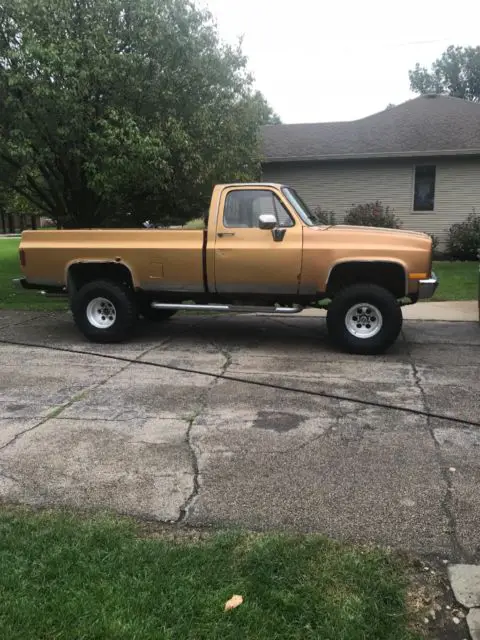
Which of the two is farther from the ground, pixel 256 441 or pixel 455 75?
→ pixel 455 75

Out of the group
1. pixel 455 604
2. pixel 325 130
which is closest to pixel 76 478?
pixel 455 604

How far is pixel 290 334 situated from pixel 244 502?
5587mm

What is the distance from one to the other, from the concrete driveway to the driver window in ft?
5.70

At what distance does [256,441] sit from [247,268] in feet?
11.7

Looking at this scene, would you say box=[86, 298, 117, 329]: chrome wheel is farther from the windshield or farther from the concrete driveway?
the windshield

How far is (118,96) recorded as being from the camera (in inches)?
479

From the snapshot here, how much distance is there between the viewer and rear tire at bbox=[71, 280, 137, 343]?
27.2 ft

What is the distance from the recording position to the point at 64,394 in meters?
5.98

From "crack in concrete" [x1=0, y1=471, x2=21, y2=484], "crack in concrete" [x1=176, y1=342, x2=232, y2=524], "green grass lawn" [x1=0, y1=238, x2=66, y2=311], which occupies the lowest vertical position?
"green grass lawn" [x1=0, y1=238, x2=66, y2=311]

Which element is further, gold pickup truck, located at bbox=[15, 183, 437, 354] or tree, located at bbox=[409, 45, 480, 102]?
tree, located at bbox=[409, 45, 480, 102]

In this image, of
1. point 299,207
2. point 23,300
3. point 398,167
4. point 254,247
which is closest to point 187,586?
point 254,247

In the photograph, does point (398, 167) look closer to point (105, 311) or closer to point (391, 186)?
point (391, 186)

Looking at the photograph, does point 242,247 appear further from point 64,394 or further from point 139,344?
point 64,394

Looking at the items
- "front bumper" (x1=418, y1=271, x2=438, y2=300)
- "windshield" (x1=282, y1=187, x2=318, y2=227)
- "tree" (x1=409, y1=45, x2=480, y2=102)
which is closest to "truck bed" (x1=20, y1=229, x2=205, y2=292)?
"windshield" (x1=282, y1=187, x2=318, y2=227)
